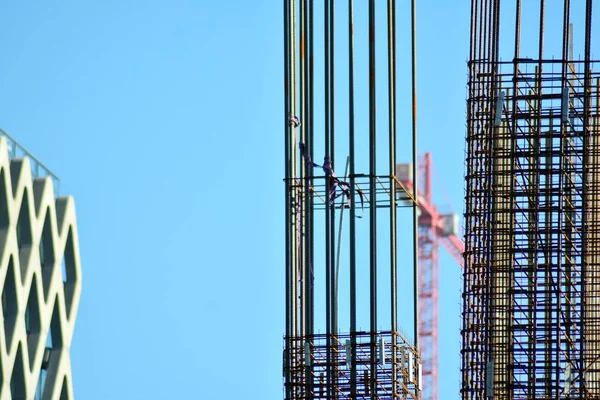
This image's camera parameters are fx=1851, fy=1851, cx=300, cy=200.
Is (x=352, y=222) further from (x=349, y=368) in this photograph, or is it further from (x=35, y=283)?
(x=35, y=283)

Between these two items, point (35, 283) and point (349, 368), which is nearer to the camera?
point (349, 368)

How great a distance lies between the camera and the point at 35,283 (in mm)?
74625

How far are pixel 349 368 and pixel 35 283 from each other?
21.7 meters

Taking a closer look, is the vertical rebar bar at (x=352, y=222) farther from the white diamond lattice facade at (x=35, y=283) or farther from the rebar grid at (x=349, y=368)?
the white diamond lattice facade at (x=35, y=283)

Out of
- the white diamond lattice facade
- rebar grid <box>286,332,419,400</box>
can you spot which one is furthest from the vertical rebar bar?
the white diamond lattice facade

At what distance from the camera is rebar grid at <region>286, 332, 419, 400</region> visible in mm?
→ 56562

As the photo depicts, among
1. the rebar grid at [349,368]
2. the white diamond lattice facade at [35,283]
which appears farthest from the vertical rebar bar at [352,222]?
the white diamond lattice facade at [35,283]

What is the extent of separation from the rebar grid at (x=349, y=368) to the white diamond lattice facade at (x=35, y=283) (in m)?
15.7

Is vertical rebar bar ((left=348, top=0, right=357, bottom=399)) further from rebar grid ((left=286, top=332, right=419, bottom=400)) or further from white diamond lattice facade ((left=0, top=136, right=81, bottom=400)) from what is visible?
white diamond lattice facade ((left=0, top=136, right=81, bottom=400))

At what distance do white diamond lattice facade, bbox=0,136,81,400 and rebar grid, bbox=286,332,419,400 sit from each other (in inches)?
617

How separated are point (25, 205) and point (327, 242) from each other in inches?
775

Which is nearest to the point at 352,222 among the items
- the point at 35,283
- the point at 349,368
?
the point at 349,368

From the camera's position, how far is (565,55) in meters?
62.3

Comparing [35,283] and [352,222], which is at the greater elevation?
[352,222]
